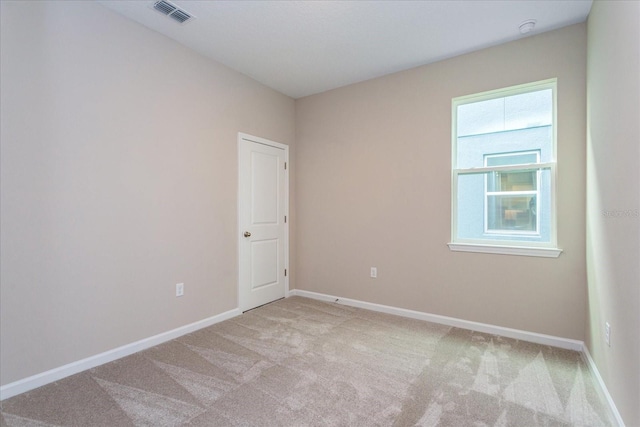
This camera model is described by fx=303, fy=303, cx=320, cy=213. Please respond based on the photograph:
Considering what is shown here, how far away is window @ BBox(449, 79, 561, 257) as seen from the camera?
9.11 feet

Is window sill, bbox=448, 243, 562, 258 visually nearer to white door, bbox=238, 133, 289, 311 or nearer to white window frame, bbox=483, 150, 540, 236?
white window frame, bbox=483, 150, 540, 236

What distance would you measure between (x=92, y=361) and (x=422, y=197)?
3315 mm

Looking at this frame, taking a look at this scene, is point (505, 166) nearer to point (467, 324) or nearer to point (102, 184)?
point (467, 324)

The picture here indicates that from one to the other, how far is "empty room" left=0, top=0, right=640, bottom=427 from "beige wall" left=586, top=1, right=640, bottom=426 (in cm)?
2

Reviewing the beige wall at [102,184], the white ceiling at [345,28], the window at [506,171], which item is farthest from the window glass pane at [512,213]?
the beige wall at [102,184]

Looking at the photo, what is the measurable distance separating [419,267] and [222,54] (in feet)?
10.1

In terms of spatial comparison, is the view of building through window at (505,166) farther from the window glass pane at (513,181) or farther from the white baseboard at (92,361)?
the white baseboard at (92,361)

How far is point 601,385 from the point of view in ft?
6.50

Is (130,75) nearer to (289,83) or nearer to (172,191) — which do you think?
(172,191)

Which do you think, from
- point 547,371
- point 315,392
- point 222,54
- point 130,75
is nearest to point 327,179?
point 222,54

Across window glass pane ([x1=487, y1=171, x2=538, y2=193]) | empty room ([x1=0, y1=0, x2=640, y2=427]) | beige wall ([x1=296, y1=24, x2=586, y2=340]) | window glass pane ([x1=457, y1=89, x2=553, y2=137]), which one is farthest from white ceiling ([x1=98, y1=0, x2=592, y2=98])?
window glass pane ([x1=487, y1=171, x2=538, y2=193])

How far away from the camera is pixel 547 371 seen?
2.27m

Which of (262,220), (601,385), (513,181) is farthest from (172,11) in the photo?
(601,385)

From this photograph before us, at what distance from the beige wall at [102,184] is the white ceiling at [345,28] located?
0.29 metres
